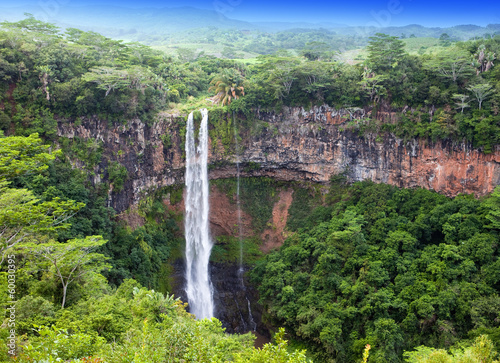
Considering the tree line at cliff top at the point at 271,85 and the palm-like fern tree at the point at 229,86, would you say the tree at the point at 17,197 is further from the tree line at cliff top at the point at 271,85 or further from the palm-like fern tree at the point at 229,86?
the palm-like fern tree at the point at 229,86

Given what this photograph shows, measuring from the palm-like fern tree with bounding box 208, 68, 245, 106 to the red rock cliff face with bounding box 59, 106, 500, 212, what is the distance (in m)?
2.41

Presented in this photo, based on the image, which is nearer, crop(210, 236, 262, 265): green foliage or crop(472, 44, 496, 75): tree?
crop(472, 44, 496, 75): tree

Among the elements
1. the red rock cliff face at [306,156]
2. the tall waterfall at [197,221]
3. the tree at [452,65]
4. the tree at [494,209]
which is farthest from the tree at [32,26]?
the tree at [494,209]

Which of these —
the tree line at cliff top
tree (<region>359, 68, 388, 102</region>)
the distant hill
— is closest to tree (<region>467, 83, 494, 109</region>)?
the tree line at cliff top

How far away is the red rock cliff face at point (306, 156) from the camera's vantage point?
24.7m

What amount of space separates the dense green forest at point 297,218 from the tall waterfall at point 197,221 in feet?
4.23

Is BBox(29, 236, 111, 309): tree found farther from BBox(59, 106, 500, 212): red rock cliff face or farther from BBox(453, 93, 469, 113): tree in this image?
BBox(453, 93, 469, 113): tree

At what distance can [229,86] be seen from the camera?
29359mm

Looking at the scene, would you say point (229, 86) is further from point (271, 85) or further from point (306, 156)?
point (306, 156)

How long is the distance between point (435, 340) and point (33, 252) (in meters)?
17.4

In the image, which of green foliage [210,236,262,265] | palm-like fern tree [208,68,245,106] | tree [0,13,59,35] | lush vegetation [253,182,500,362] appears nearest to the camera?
lush vegetation [253,182,500,362]

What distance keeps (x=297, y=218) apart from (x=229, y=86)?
1130 centimetres

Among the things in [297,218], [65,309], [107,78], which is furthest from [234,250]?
[65,309]

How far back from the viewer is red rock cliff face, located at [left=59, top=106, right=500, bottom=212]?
2470cm
